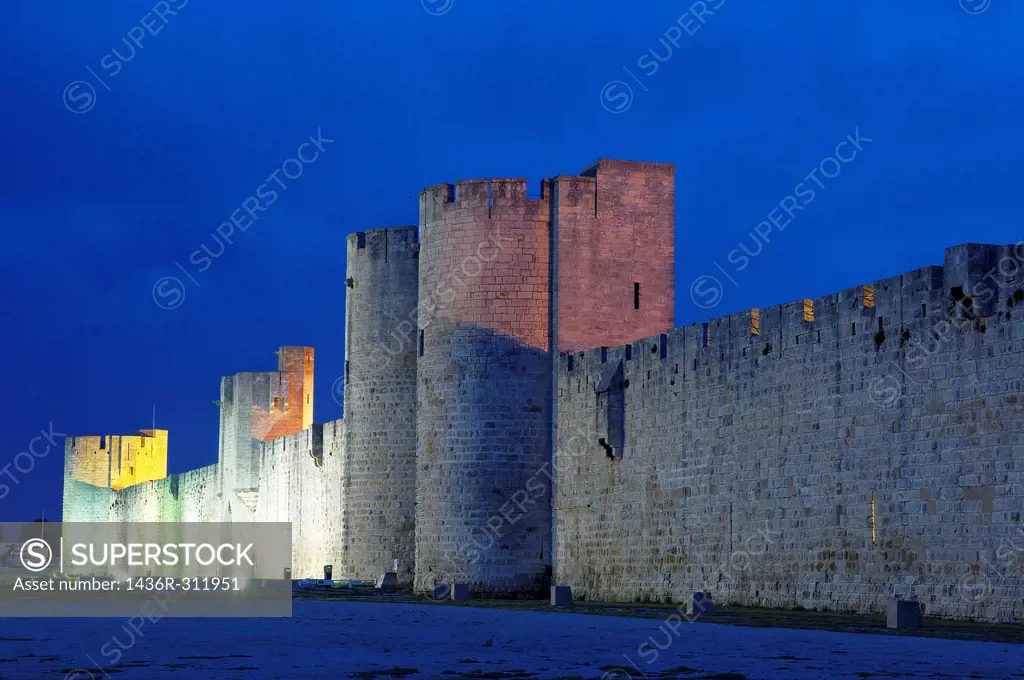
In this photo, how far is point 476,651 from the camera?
1174 cm

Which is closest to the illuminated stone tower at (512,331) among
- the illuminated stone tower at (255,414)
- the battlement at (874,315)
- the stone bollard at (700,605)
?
the battlement at (874,315)

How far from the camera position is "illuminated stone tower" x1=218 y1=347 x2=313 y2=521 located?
44469 mm

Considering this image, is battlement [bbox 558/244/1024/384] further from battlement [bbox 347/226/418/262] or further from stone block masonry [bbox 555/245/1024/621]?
battlement [bbox 347/226/418/262]

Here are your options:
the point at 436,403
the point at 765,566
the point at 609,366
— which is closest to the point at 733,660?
the point at 765,566

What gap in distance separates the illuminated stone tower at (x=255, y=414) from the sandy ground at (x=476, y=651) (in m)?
27.9

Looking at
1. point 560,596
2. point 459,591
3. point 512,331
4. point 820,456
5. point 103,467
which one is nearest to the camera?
point 820,456

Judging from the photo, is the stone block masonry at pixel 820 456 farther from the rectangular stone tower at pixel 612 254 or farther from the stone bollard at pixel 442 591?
the stone bollard at pixel 442 591

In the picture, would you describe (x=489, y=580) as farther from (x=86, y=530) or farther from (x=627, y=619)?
(x=86, y=530)

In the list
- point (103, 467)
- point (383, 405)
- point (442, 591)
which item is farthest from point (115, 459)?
point (442, 591)

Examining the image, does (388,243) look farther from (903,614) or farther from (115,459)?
(115,459)

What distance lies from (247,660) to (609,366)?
12969mm

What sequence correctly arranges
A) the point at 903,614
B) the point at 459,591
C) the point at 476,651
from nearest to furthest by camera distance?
1. the point at 476,651
2. the point at 903,614
3. the point at 459,591

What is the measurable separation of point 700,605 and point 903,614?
4031 millimetres

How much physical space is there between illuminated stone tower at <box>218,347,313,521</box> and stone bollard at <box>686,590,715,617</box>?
27.7 m
